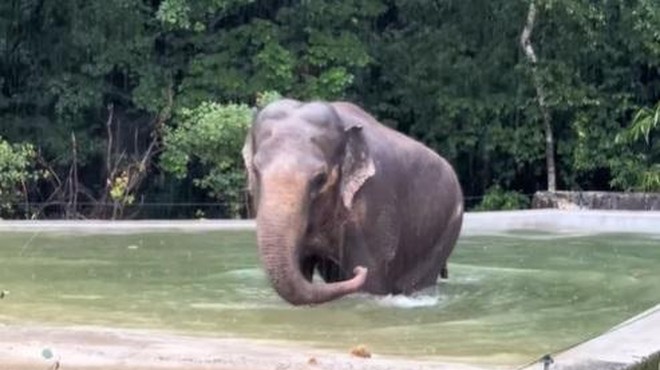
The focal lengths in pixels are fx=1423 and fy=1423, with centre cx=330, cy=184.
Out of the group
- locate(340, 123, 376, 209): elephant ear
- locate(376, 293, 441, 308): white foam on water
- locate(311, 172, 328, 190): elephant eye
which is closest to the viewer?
locate(311, 172, 328, 190): elephant eye

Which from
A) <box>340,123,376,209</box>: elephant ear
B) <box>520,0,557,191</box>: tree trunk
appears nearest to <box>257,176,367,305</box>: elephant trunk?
<box>340,123,376,209</box>: elephant ear

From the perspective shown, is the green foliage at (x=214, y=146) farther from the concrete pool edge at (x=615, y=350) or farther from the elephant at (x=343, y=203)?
the concrete pool edge at (x=615, y=350)

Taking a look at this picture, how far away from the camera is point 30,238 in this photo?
11.0m

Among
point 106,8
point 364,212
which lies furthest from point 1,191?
point 364,212

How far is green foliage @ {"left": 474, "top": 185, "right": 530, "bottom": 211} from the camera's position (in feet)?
58.2

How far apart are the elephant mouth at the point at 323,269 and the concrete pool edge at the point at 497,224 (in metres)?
4.65

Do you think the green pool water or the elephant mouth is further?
the elephant mouth

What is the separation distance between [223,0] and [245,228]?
18.0 feet

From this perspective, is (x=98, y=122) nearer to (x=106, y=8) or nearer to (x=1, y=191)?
(x=106, y=8)

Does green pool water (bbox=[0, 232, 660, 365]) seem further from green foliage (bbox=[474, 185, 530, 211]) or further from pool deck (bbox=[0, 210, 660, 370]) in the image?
green foliage (bbox=[474, 185, 530, 211])

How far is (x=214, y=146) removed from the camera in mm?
15664

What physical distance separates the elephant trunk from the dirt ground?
4.70 ft

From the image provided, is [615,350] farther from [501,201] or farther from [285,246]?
[501,201]

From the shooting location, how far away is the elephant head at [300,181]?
6.12 m
